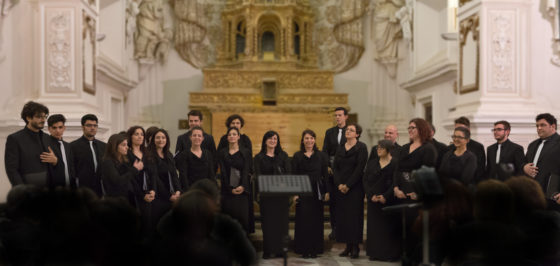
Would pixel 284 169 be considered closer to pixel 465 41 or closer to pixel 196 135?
pixel 196 135

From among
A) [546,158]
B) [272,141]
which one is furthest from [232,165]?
[546,158]

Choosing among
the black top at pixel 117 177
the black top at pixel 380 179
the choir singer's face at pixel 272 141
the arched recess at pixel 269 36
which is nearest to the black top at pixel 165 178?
the black top at pixel 117 177

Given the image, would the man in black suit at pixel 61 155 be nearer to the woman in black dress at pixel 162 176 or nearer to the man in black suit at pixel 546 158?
the woman in black dress at pixel 162 176

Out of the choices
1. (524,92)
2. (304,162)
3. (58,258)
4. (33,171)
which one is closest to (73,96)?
(33,171)

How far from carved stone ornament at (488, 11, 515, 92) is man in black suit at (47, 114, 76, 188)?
5.48 metres

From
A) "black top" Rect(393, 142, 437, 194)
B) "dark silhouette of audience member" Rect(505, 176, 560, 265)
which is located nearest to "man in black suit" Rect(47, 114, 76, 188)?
"black top" Rect(393, 142, 437, 194)

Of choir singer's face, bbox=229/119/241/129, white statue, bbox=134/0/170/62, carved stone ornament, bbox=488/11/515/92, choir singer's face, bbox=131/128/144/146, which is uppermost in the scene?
white statue, bbox=134/0/170/62

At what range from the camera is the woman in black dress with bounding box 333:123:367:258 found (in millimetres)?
6051

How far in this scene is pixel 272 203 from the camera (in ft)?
19.2

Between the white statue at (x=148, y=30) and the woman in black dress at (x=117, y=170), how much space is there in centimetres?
785

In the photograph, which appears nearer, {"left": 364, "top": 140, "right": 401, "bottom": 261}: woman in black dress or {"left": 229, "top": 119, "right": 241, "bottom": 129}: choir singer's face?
{"left": 364, "top": 140, "right": 401, "bottom": 261}: woman in black dress

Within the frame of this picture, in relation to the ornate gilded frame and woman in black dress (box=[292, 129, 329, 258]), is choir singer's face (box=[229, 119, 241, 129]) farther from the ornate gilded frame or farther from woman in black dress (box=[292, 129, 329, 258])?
the ornate gilded frame

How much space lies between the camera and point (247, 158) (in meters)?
6.18

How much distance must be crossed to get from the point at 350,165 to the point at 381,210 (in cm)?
58
